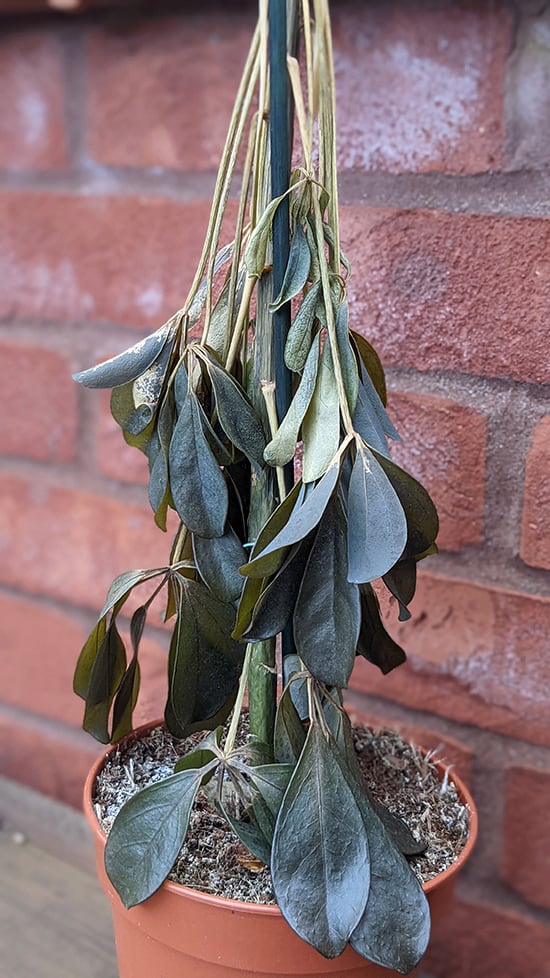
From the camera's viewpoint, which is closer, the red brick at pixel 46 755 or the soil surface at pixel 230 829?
the soil surface at pixel 230 829

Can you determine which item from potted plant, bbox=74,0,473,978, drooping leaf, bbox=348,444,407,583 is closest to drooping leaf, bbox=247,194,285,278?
potted plant, bbox=74,0,473,978

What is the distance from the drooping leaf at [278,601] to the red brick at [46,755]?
57 centimetres

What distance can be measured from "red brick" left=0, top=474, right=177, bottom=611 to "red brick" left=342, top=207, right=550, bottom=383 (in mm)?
291

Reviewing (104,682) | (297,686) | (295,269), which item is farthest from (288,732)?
(295,269)

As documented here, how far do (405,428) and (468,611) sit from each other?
15 cm

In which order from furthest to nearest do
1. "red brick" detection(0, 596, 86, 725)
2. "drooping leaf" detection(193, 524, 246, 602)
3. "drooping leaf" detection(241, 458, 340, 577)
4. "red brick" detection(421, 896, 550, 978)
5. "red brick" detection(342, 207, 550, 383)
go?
1. "red brick" detection(0, 596, 86, 725)
2. "red brick" detection(421, 896, 550, 978)
3. "red brick" detection(342, 207, 550, 383)
4. "drooping leaf" detection(193, 524, 246, 602)
5. "drooping leaf" detection(241, 458, 340, 577)

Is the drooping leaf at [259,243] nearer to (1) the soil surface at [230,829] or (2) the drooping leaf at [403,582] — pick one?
(2) the drooping leaf at [403,582]

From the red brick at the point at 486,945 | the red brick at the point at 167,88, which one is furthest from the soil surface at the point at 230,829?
the red brick at the point at 167,88

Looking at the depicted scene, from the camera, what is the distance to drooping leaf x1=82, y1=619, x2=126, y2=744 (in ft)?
1.79

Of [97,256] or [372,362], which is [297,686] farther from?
[97,256]

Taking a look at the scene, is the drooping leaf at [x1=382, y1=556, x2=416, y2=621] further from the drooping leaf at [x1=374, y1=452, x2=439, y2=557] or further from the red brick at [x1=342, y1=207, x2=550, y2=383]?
the red brick at [x1=342, y1=207, x2=550, y2=383]

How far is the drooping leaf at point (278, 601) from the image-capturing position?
431mm

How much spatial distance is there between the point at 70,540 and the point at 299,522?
0.56m

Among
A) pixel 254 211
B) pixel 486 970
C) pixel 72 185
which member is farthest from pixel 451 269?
pixel 486 970
